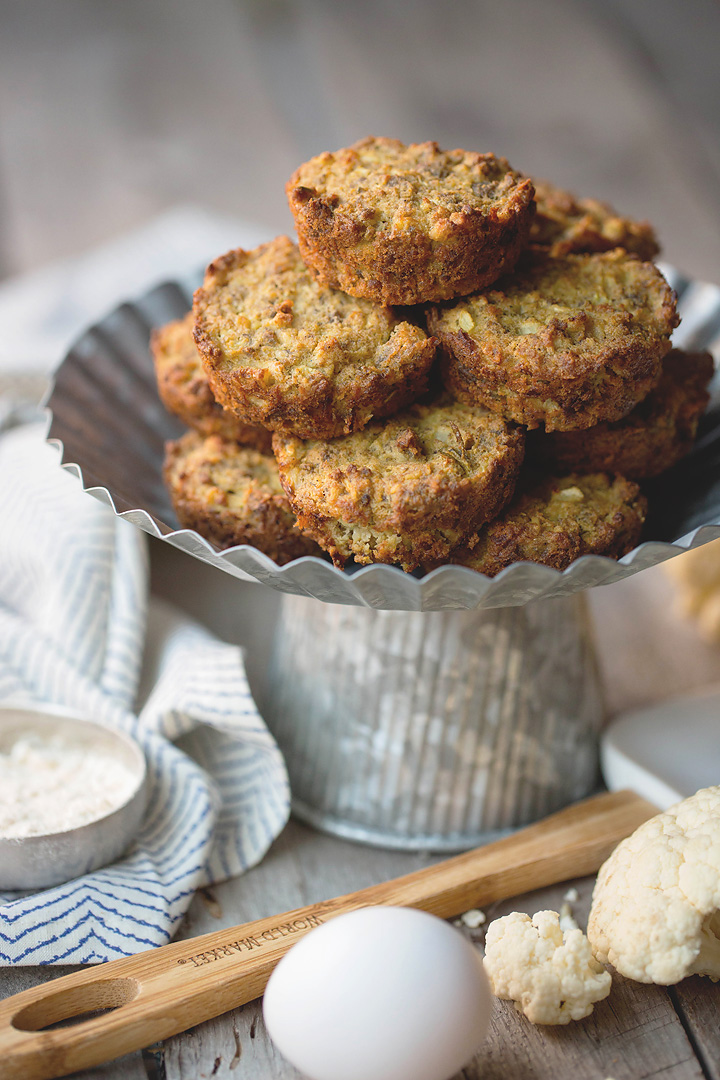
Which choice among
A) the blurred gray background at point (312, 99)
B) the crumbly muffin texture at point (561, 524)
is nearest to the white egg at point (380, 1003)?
the crumbly muffin texture at point (561, 524)

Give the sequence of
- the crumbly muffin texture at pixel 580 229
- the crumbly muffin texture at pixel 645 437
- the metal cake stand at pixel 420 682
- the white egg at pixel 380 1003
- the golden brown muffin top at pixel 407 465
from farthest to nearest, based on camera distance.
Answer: the metal cake stand at pixel 420 682
the crumbly muffin texture at pixel 580 229
the crumbly muffin texture at pixel 645 437
the golden brown muffin top at pixel 407 465
the white egg at pixel 380 1003

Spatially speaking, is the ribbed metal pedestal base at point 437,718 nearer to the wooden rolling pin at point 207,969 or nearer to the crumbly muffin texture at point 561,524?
the wooden rolling pin at point 207,969

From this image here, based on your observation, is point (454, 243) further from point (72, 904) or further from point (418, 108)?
point (418, 108)

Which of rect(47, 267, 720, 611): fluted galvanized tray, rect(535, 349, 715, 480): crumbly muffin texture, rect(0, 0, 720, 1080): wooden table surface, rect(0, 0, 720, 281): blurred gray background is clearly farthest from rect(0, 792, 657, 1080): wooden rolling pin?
rect(0, 0, 720, 281): blurred gray background

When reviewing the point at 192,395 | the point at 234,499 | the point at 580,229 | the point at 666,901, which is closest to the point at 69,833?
the point at 234,499

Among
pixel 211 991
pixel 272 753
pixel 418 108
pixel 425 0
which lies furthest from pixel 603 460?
pixel 425 0

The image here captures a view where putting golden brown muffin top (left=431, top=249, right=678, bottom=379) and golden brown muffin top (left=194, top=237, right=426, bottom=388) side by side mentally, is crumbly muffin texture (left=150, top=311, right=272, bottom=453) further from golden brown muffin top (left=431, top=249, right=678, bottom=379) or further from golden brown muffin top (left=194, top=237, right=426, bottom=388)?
golden brown muffin top (left=431, top=249, right=678, bottom=379)
